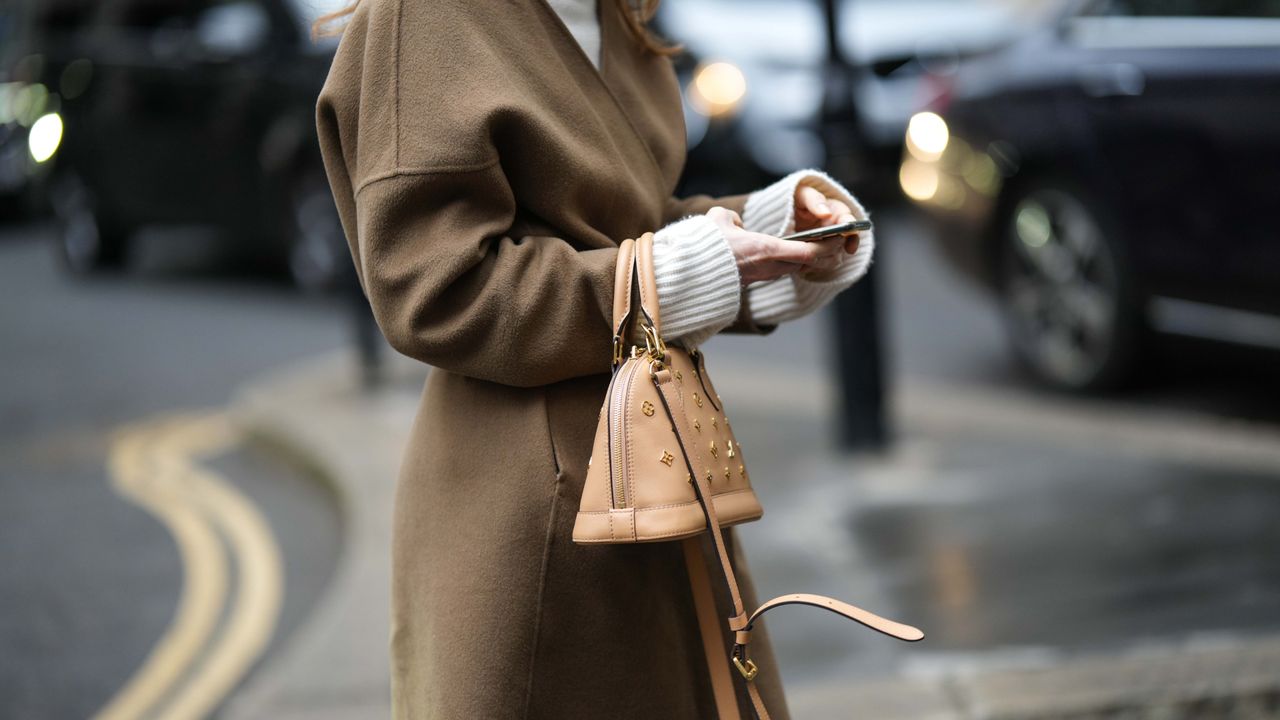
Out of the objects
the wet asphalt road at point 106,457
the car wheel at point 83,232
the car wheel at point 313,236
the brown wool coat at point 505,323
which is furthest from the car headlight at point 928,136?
the car wheel at point 83,232

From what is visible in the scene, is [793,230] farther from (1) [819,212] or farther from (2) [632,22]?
(2) [632,22]

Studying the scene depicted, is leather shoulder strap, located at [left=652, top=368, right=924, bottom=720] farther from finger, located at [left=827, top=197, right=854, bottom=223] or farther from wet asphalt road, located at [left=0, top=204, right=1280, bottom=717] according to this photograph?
wet asphalt road, located at [left=0, top=204, right=1280, bottom=717]

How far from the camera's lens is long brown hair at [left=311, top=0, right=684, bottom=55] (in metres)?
2.03

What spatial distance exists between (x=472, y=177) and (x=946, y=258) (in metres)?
5.19

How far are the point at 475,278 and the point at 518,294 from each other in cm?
5

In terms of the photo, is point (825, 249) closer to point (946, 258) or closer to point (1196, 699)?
point (1196, 699)

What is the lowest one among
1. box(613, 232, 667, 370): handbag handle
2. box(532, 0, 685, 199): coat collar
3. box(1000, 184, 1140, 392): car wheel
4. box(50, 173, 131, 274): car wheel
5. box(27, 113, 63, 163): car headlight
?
box(1000, 184, 1140, 392): car wheel

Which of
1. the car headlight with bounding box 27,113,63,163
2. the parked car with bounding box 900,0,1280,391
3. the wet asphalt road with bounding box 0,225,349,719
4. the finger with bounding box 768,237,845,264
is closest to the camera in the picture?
the finger with bounding box 768,237,845,264

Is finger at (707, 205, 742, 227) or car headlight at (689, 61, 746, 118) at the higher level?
car headlight at (689, 61, 746, 118)

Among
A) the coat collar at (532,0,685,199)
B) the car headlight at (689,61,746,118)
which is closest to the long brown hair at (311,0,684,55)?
the coat collar at (532,0,685,199)

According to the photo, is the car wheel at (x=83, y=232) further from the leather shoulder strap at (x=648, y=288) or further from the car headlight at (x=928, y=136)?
the leather shoulder strap at (x=648, y=288)

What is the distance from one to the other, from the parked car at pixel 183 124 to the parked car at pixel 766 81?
7.29 feet

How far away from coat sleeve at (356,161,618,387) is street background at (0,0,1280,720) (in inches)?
73.7

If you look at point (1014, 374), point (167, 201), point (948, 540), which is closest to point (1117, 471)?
point (948, 540)
